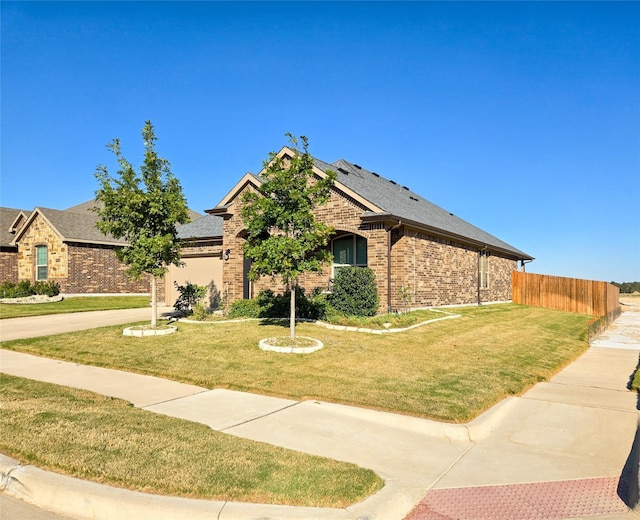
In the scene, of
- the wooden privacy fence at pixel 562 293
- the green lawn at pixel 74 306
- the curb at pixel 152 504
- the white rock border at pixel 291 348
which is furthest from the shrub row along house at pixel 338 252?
the curb at pixel 152 504

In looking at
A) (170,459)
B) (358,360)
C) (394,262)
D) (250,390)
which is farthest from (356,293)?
(170,459)

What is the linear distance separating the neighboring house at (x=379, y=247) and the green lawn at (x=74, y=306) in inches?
308

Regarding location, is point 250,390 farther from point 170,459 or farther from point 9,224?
point 9,224

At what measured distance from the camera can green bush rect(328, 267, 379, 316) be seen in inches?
568

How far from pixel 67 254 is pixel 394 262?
68.1 ft

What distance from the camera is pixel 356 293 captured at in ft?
47.4

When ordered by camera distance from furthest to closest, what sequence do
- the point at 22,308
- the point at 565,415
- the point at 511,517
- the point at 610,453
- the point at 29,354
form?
the point at 22,308
the point at 29,354
the point at 565,415
the point at 610,453
the point at 511,517

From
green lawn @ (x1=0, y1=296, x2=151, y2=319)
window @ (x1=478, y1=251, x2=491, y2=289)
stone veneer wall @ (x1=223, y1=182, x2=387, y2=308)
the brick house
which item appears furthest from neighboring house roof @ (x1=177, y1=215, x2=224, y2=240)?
window @ (x1=478, y1=251, x2=491, y2=289)

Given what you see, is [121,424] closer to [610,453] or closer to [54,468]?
[54,468]

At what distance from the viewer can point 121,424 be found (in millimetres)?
5602

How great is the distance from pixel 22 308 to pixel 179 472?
21.1 meters

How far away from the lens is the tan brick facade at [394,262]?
49.9 feet

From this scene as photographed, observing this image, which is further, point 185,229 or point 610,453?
point 185,229

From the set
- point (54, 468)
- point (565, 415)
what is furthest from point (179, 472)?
point (565, 415)
